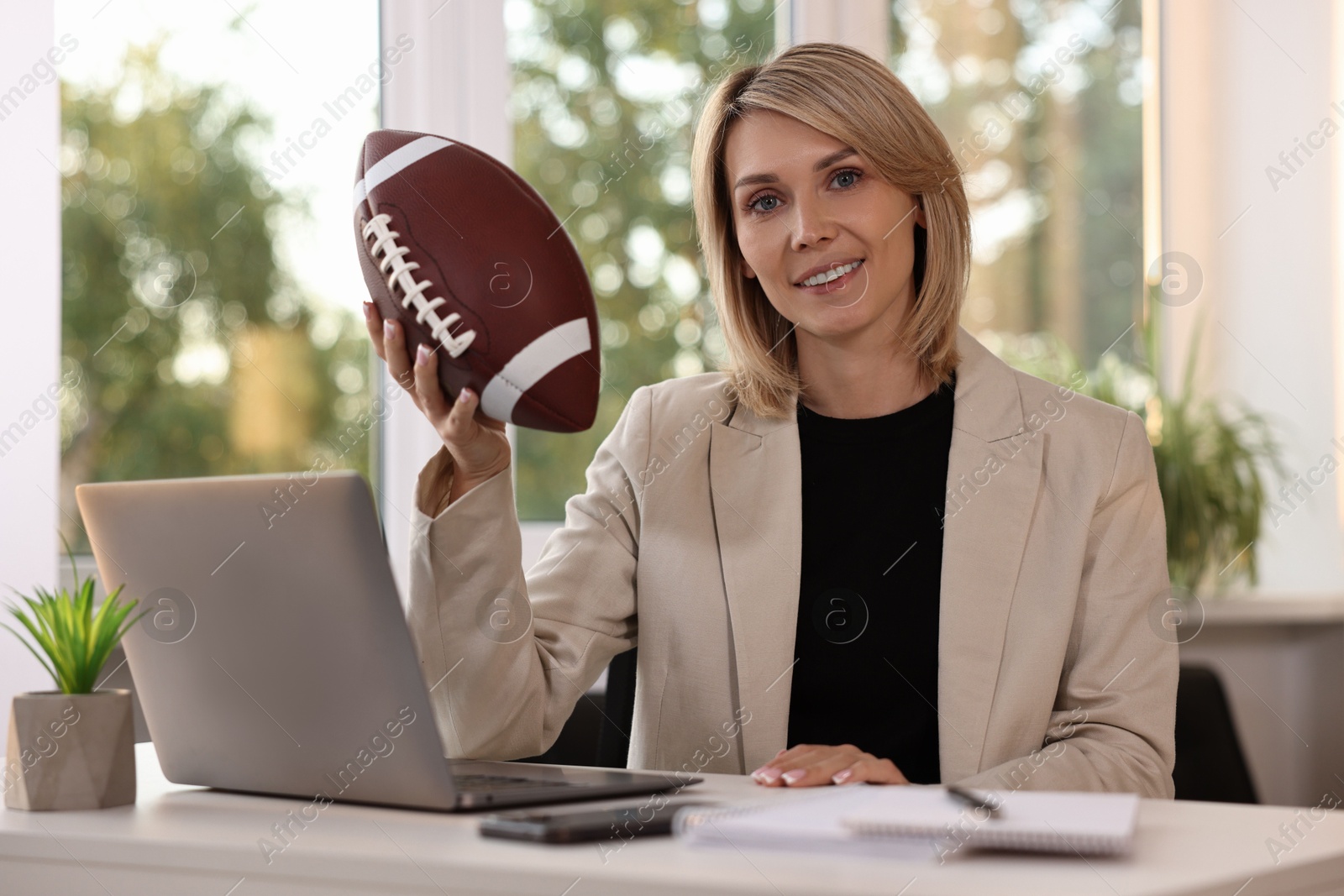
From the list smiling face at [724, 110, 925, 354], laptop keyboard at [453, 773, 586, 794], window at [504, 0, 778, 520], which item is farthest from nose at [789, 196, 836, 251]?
window at [504, 0, 778, 520]

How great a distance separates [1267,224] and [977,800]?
2.39m

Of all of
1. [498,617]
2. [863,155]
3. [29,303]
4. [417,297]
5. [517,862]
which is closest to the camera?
[517,862]

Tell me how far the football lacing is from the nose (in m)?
0.48

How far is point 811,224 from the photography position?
4.72 ft

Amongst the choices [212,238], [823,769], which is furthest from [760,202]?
[212,238]

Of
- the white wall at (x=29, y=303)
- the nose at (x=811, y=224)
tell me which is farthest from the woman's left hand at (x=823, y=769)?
the white wall at (x=29, y=303)

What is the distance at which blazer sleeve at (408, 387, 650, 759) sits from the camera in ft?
3.91

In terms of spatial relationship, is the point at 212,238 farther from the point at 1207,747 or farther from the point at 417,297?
the point at 1207,747

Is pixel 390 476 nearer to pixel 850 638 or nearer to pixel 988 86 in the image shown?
pixel 850 638

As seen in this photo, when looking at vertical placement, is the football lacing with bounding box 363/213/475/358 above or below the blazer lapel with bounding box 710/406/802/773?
above

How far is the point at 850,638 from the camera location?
1391mm

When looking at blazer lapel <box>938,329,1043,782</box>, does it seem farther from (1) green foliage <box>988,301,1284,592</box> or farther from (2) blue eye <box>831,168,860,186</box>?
(1) green foliage <box>988,301,1284,592</box>

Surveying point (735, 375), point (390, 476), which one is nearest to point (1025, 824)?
point (735, 375)

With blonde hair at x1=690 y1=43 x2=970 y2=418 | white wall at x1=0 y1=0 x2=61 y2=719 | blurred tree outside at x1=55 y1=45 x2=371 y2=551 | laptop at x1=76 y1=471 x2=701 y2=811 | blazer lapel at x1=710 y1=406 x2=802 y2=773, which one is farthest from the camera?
blurred tree outside at x1=55 y1=45 x2=371 y2=551
